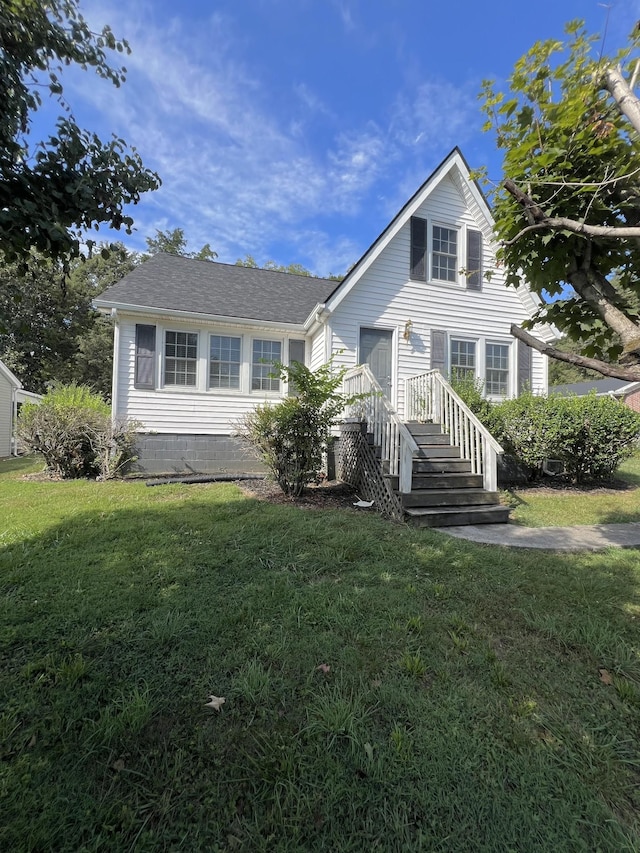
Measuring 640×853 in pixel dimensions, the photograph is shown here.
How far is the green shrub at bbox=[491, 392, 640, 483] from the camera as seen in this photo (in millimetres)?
7863

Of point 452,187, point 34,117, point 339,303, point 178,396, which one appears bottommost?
point 178,396

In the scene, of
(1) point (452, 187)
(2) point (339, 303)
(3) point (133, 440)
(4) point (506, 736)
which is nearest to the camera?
(4) point (506, 736)

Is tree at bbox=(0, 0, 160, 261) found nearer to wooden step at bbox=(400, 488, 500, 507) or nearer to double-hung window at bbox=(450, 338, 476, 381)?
wooden step at bbox=(400, 488, 500, 507)

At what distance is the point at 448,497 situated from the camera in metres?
5.59

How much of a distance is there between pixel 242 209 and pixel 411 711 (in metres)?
17.6

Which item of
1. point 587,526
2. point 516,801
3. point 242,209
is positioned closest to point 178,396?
point 587,526

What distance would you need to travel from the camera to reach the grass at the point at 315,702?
1.49 meters

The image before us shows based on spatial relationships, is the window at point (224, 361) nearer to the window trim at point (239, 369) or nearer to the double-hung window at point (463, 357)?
the window trim at point (239, 369)

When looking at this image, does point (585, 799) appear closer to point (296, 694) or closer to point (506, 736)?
point (506, 736)

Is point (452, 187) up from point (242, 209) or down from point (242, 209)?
down

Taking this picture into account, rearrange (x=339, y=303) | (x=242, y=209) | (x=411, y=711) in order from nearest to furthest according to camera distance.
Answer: (x=411, y=711) → (x=339, y=303) → (x=242, y=209)

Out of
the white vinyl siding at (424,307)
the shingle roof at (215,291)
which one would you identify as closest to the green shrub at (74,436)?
the shingle roof at (215,291)

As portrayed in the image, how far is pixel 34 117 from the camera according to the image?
74.9 inches

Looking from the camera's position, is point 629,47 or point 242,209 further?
point 242,209
